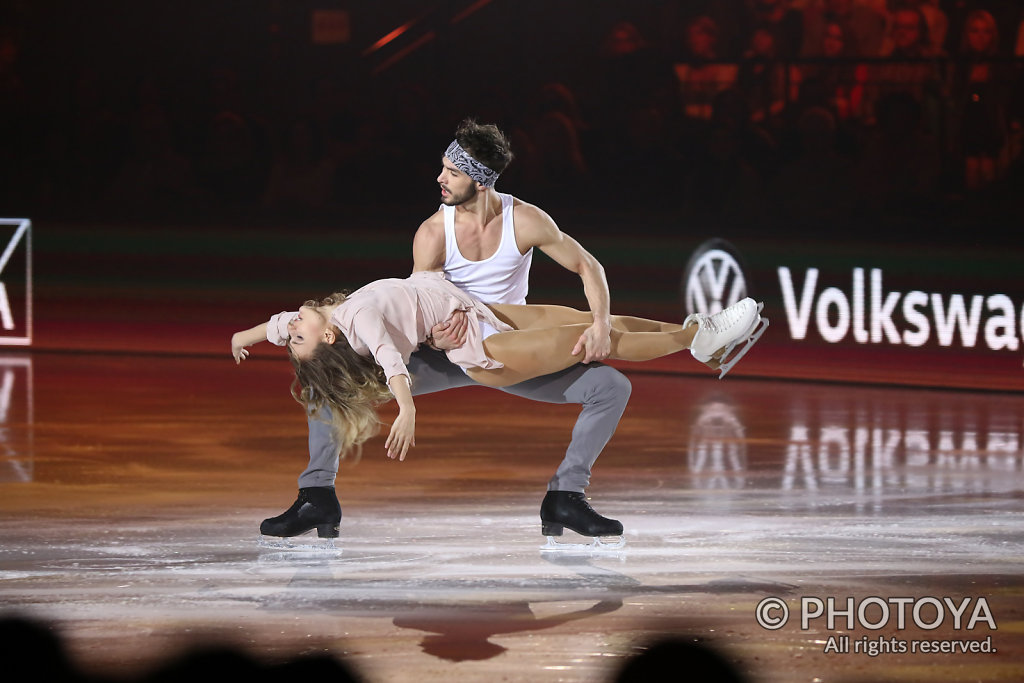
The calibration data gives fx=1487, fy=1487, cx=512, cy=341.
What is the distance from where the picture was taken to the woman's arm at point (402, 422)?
4.28m

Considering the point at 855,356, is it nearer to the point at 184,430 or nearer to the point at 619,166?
the point at 619,166

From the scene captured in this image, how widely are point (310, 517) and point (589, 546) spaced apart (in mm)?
944

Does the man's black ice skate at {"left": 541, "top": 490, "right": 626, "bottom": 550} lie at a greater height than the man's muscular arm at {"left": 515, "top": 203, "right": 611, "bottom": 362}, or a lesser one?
lesser

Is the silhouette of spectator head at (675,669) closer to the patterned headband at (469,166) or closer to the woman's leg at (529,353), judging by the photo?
the woman's leg at (529,353)

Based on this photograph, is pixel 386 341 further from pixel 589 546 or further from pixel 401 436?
pixel 589 546

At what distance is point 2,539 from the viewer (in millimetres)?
5047

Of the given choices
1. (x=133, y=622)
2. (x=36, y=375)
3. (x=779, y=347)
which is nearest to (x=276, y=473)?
(x=133, y=622)

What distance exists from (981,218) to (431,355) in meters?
5.40

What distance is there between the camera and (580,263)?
4969mm

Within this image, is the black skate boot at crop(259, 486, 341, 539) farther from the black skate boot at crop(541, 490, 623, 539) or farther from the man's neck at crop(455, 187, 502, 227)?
the man's neck at crop(455, 187, 502, 227)

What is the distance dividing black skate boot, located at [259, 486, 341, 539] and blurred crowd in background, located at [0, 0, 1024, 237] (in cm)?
523

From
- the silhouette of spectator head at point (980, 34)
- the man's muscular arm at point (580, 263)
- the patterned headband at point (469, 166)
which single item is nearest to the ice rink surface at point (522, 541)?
the man's muscular arm at point (580, 263)
